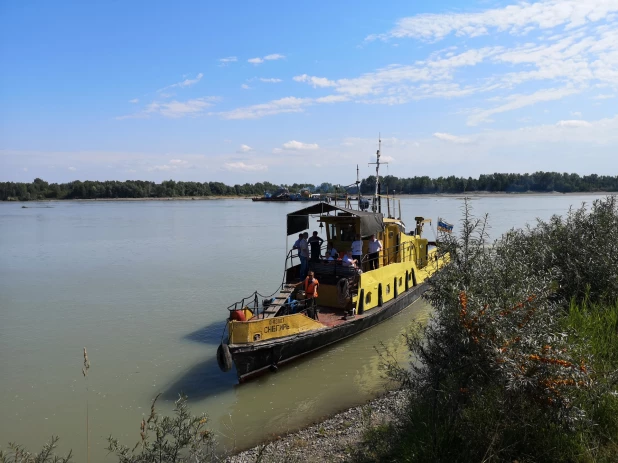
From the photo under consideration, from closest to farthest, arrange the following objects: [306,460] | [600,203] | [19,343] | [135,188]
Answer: [306,460] → [600,203] → [19,343] → [135,188]

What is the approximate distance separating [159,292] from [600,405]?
19853mm

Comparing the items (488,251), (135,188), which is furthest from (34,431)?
(135,188)

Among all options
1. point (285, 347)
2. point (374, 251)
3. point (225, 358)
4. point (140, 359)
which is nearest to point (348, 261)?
point (374, 251)

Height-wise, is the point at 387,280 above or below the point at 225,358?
above

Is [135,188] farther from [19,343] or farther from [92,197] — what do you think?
[19,343]

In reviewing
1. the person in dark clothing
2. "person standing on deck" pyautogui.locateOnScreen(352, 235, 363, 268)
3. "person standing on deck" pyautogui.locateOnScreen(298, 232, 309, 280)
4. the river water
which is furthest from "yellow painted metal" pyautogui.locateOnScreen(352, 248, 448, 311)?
"person standing on deck" pyautogui.locateOnScreen(298, 232, 309, 280)

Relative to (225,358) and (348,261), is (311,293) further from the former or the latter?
(225,358)

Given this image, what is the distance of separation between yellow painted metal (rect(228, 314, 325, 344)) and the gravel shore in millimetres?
2666

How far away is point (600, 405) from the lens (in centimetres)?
555

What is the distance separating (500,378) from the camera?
4.89m

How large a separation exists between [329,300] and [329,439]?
638 centimetres

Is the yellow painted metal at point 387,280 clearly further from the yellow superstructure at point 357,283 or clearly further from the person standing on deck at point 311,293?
the person standing on deck at point 311,293

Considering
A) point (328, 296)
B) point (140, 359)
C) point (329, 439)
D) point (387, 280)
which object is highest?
point (387, 280)

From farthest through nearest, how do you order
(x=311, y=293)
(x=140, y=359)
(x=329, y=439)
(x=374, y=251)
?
1. (x=374, y=251)
2. (x=140, y=359)
3. (x=311, y=293)
4. (x=329, y=439)
